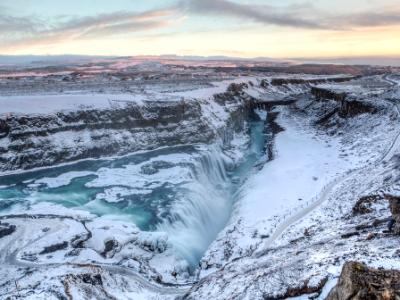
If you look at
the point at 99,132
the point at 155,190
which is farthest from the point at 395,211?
the point at 99,132

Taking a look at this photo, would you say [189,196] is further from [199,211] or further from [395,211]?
[395,211]

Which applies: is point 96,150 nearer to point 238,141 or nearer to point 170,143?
point 170,143

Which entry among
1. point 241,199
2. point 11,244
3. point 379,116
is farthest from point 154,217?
point 379,116

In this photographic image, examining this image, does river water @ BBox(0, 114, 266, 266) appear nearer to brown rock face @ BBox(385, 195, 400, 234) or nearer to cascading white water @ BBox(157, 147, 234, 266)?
cascading white water @ BBox(157, 147, 234, 266)

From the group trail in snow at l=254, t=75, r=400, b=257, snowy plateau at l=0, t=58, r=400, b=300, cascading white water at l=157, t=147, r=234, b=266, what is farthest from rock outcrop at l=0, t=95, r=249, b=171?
trail in snow at l=254, t=75, r=400, b=257

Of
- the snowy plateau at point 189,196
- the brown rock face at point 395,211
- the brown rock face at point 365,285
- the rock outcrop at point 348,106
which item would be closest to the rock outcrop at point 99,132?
the snowy plateau at point 189,196

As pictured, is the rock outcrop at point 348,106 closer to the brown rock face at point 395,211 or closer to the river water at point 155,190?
the river water at point 155,190

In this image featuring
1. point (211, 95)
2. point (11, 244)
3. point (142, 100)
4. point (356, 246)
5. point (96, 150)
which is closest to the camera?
point (356, 246)
